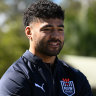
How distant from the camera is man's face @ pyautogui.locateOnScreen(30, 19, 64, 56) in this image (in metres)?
3.36

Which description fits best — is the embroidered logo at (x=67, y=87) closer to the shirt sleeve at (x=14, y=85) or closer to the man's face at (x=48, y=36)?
the man's face at (x=48, y=36)

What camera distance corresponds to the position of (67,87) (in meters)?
3.50

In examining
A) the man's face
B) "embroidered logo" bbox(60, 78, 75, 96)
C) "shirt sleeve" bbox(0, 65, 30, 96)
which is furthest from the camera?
"embroidered logo" bbox(60, 78, 75, 96)

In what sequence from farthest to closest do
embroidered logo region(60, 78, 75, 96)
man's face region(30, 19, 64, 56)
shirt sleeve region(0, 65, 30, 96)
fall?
embroidered logo region(60, 78, 75, 96), man's face region(30, 19, 64, 56), shirt sleeve region(0, 65, 30, 96)

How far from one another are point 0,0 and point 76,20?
717 inches

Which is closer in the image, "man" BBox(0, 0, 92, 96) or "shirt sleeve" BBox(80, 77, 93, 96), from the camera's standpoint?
"man" BBox(0, 0, 92, 96)

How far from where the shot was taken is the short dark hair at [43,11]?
344 cm

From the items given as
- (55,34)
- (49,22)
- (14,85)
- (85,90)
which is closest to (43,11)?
(49,22)

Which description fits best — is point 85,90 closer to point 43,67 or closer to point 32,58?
point 43,67

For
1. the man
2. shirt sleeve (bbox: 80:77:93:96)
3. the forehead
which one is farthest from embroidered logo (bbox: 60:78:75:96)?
the forehead

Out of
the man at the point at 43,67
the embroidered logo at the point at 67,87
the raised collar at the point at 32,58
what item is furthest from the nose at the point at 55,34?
the embroidered logo at the point at 67,87

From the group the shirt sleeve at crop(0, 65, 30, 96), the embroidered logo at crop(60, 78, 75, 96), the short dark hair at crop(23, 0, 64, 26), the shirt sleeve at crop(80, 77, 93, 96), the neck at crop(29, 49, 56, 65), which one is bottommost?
the shirt sleeve at crop(80, 77, 93, 96)

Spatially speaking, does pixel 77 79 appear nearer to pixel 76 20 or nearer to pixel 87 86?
pixel 87 86

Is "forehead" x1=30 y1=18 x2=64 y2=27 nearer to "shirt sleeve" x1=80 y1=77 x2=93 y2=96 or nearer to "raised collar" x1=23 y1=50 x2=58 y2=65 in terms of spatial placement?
"raised collar" x1=23 y1=50 x2=58 y2=65
